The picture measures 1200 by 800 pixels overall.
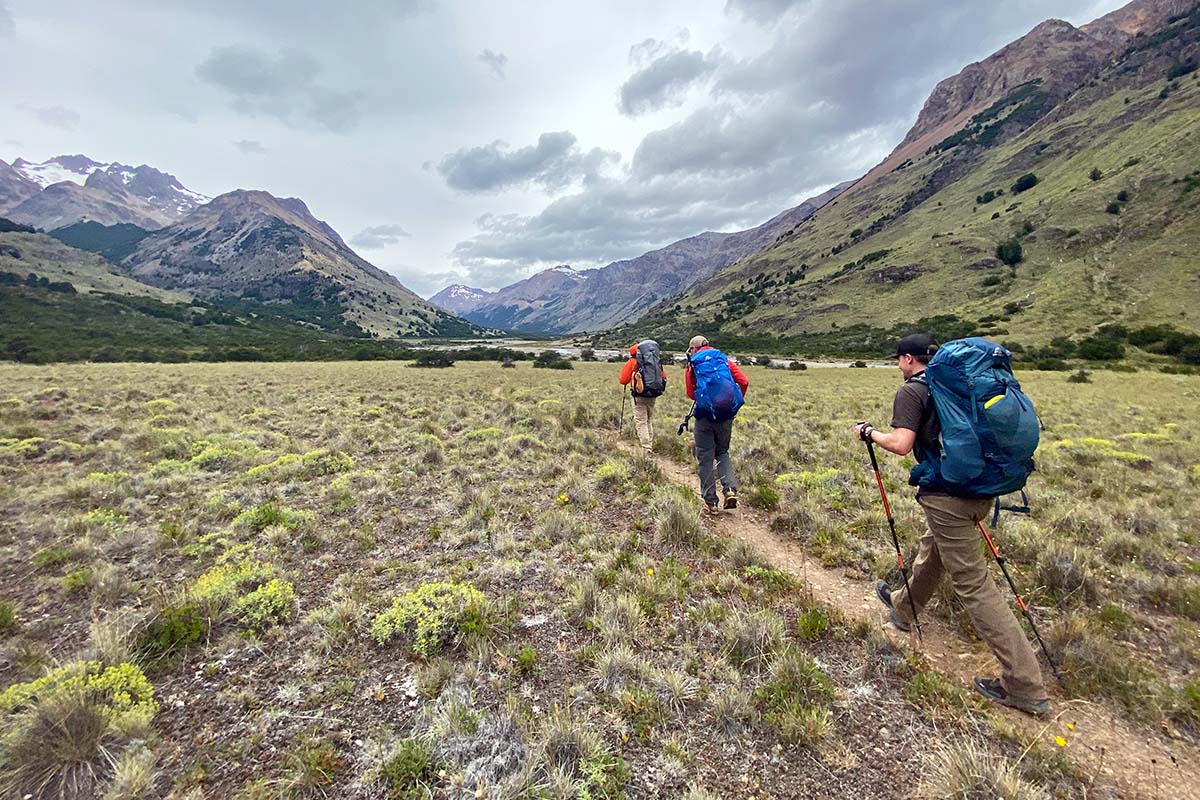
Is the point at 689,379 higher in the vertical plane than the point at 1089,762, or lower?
higher

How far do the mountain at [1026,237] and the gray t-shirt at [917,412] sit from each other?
67952mm

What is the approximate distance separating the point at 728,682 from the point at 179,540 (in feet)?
26.3

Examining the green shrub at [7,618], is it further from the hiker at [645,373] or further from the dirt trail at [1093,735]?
the hiker at [645,373]

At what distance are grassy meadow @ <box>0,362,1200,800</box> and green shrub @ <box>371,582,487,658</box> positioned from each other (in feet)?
0.09

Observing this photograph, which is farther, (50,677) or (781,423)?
(781,423)

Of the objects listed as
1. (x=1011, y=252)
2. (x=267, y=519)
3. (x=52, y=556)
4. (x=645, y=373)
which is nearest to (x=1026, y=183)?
(x=1011, y=252)

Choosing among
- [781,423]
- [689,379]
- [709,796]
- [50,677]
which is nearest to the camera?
[709,796]

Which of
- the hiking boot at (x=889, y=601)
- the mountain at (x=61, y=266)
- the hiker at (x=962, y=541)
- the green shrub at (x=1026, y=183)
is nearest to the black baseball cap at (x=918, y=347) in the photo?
the hiker at (x=962, y=541)

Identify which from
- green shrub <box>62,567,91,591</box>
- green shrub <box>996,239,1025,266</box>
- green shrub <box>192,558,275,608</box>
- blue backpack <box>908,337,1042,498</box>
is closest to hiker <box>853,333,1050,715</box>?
blue backpack <box>908,337,1042,498</box>

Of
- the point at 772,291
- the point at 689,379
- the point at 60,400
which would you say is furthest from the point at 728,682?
the point at 772,291

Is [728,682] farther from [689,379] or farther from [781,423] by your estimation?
[781,423]

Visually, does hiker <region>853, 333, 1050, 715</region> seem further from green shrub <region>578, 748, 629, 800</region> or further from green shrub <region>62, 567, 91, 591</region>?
green shrub <region>62, 567, 91, 591</region>

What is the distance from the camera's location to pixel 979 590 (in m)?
4.27

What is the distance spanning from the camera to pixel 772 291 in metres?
143
